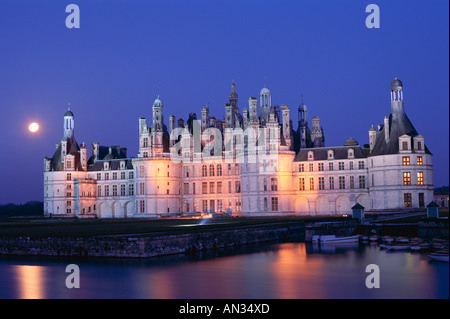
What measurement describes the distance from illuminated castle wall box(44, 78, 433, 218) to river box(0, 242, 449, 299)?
101 ft

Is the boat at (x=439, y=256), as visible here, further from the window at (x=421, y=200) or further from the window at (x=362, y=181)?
the window at (x=362, y=181)

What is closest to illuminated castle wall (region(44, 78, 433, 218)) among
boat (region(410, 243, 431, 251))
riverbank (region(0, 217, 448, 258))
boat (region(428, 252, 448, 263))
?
riverbank (region(0, 217, 448, 258))

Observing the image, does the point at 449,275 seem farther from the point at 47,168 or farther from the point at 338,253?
the point at 47,168

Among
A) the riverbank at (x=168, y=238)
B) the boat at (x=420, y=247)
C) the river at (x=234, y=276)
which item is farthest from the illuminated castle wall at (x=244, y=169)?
the river at (x=234, y=276)

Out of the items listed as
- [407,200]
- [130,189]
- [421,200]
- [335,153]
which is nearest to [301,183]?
[335,153]

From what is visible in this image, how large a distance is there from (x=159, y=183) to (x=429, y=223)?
141 ft

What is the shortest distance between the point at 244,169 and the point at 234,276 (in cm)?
4594

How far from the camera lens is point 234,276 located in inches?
1232

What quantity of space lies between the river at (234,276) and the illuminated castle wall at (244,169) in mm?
30856

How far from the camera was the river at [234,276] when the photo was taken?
2717 cm

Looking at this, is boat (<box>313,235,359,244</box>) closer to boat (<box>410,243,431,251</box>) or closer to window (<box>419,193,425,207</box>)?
boat (<box>410,243,431,251</box>)
